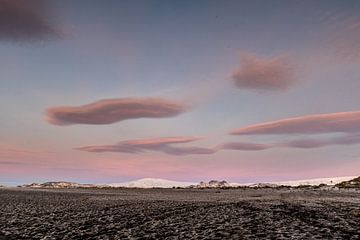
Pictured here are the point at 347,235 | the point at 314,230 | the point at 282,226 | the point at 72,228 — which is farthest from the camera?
the point at 72,228

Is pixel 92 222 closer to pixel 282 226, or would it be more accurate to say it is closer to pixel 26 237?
pixel 26 237

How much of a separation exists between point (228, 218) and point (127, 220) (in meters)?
6.88

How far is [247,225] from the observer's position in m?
22.3

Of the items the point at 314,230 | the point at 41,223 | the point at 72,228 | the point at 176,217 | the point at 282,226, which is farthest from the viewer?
the point at 176,217

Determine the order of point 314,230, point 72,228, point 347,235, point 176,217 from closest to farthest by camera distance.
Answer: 1. point 347,235
2. point 314,230
3. point 72,228
4. point 176,217

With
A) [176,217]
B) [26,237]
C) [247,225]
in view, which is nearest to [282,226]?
[247,225]

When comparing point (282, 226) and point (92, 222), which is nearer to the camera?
point (282, 226)

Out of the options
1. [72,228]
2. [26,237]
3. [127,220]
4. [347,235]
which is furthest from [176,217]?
[347,235]

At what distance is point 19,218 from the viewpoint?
28312 mm

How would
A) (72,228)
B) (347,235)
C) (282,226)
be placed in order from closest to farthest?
(347,235) → (282,226) → (72,228)

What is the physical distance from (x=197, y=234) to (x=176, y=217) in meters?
8.57

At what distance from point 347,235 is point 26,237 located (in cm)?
1589

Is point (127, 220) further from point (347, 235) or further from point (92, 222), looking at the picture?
point (347, 235)

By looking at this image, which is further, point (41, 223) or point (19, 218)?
point (19, 218)
